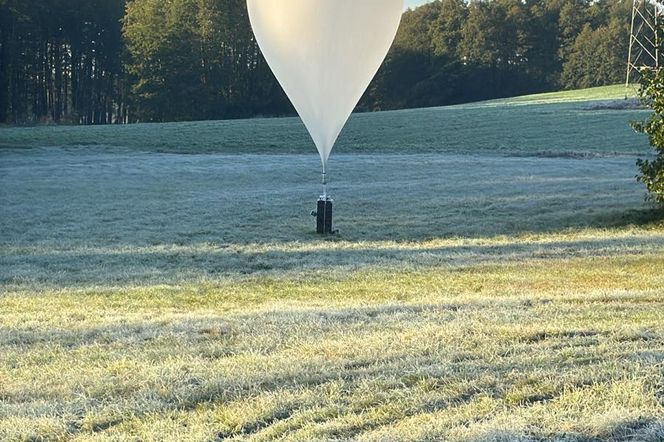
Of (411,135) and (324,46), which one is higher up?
(324,46)

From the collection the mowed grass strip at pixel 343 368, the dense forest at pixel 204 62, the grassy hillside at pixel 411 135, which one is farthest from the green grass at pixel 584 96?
the mowed grass strip at pixel 343 368

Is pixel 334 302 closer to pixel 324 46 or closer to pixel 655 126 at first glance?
pixel 324 46

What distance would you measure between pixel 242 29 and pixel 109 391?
51.2 meters

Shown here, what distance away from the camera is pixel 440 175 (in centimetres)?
2075

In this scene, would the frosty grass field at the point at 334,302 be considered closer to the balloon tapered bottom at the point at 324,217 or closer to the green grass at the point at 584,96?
the balloon tapered bottom at the point at 324,217

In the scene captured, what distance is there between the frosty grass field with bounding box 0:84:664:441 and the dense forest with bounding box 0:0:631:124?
28601 mm

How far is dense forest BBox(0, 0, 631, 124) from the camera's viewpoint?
2023 inches

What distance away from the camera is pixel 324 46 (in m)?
11.1

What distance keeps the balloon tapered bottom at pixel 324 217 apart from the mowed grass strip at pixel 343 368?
5.43 meters

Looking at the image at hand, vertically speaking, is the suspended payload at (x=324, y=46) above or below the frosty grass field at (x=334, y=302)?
above

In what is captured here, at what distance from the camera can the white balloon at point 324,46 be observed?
1088 centimetres

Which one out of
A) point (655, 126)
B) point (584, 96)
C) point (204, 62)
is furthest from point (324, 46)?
point (204, 62)

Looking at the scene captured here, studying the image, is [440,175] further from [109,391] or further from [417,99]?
[417,99]

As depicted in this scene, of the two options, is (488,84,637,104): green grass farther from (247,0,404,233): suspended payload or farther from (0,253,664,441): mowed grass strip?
(0,253,664,441): mowed grass strip
